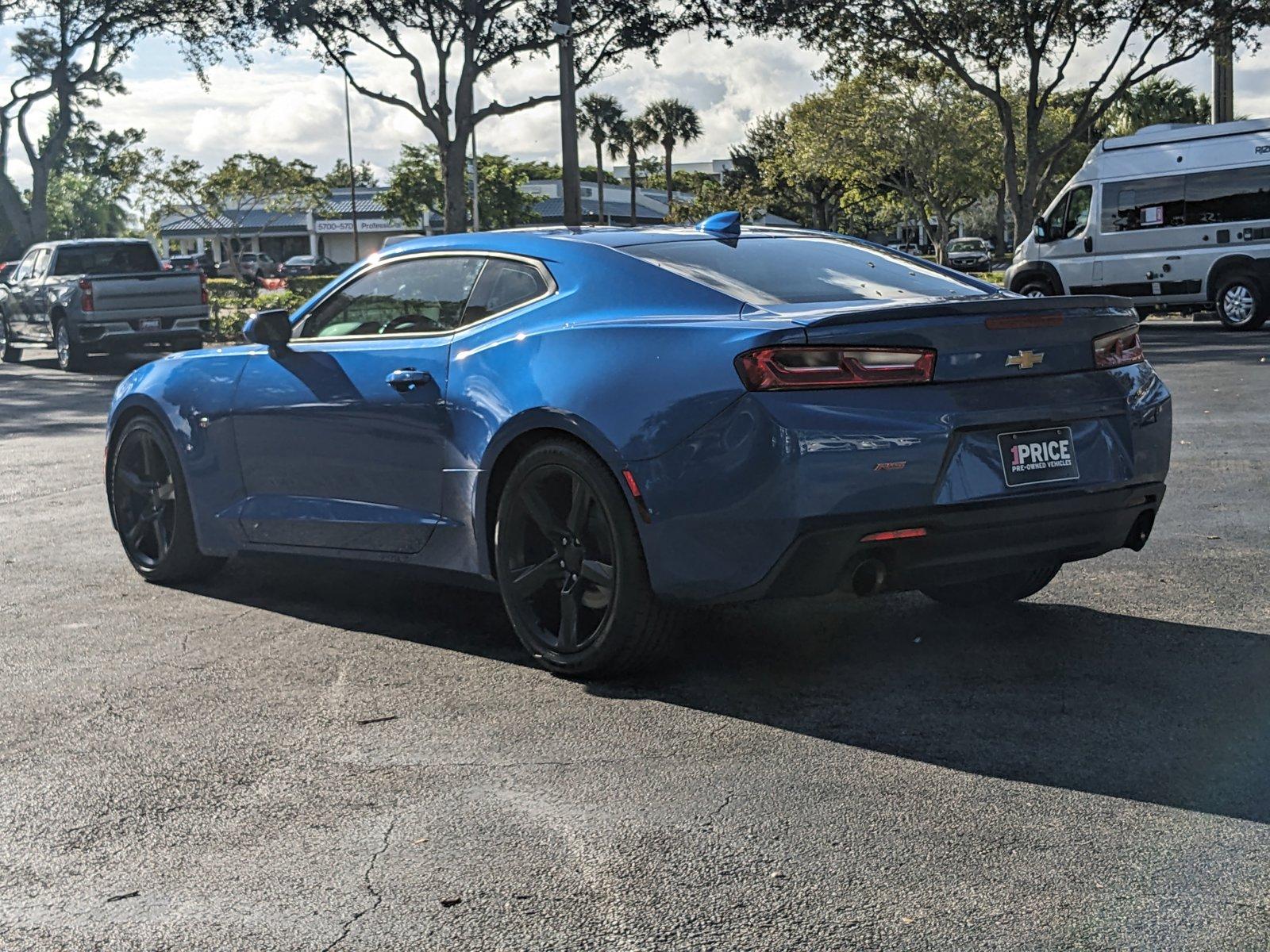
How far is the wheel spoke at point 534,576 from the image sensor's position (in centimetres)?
525

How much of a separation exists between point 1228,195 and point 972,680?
20.4m

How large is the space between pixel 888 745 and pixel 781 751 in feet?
0.96

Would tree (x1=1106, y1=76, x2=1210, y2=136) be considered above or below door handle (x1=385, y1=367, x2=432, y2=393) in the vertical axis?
above

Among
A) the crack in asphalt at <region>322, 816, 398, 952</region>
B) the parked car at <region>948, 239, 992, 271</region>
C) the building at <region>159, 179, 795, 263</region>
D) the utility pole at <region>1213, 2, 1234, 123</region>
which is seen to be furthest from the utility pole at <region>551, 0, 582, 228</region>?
the building at <region>159, 179, 795, 263</region>

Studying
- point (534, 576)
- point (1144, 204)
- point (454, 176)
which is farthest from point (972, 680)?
point (454, 176)

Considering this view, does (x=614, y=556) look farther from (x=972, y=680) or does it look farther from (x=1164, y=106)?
(x=1164, y=106)

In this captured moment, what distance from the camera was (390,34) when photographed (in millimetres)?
27734

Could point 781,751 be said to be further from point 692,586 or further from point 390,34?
point 390,34

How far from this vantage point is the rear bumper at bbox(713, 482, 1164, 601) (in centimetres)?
464

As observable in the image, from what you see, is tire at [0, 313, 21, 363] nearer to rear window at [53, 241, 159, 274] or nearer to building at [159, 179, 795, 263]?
rear window at [53, 241, 159, 274]

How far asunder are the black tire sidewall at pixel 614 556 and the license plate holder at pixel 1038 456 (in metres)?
1.14

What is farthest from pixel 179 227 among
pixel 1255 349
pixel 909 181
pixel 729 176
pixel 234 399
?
pixel 234 399

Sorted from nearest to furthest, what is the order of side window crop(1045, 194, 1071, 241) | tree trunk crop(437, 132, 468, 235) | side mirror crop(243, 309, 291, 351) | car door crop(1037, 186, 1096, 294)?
1. side mirror crop(243, 309, 291, 351)
2. car door crop(1037, 186, 1096, 294)
3. side window crop(1045, 194, 1071, 241)
4. tree trunk crop(437, 132, 468, 235)

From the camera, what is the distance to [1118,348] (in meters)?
5.30
